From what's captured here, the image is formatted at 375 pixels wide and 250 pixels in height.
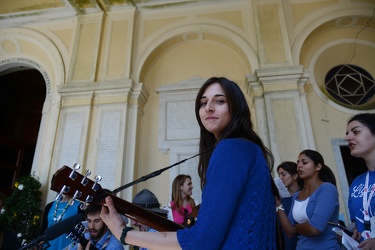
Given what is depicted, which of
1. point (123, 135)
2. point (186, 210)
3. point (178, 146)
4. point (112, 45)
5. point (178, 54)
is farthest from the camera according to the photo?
point (178, 54)

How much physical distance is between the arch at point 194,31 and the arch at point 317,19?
94cm

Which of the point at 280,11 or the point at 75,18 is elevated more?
the point at 75,18

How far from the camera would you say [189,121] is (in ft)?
19.8

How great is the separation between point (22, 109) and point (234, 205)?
1060 centimetres

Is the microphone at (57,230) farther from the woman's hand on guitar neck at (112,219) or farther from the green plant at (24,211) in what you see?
the green plant at (24,211)

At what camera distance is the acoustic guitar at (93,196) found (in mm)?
1086

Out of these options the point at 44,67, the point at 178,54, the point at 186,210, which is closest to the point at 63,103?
the point at 44,67

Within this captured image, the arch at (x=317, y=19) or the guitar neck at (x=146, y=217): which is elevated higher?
the arch at (x=317, y=19)

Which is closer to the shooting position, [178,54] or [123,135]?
[123,135]

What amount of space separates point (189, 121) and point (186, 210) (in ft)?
9.34

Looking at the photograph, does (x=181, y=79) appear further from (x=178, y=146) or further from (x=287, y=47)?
(x=287, y=47)

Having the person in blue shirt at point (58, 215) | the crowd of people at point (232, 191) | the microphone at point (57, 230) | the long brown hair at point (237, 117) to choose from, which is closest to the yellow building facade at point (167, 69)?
the person in blue shirt at point (58, 215)

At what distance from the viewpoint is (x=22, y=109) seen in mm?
9672

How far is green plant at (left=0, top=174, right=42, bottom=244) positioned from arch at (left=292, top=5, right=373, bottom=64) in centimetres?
569
